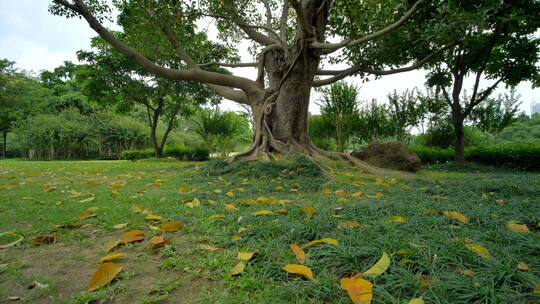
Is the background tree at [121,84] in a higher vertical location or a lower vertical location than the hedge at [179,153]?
higher

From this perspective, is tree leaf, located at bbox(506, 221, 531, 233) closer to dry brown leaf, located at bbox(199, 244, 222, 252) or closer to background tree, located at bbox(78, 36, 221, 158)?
dry brown leaf, located at bbox(199, 244, 222, 252)

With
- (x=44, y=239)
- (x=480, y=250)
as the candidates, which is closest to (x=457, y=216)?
(x=480, y=250)

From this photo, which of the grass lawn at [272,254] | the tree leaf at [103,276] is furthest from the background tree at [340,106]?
the tree leaf at [103,276]

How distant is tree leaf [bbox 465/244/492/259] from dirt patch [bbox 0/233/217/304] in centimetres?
113

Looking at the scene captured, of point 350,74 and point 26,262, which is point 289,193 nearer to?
point 26,262

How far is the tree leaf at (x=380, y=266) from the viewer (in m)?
0.93

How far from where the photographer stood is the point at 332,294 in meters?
0.86

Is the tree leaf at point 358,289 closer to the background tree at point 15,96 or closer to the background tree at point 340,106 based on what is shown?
the background tree at point 340,106

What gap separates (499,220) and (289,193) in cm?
182

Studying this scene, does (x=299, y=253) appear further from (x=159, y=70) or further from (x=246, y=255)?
(x=159, y=70)

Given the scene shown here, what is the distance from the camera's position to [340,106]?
14.6 meters

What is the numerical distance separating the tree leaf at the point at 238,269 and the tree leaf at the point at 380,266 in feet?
1.63

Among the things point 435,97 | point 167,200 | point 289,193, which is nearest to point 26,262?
point 167,200

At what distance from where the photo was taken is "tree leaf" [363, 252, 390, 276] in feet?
3.04
